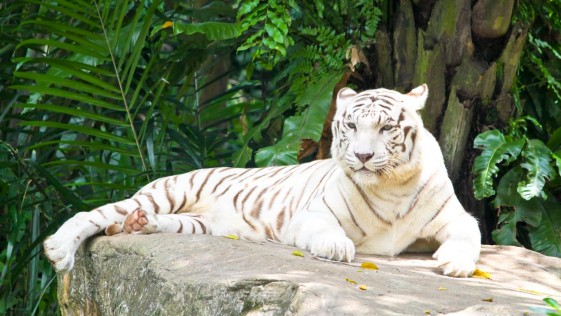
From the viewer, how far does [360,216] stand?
471 centimetres

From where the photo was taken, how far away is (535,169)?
5.60 meters

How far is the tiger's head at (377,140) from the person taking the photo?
4426 mm

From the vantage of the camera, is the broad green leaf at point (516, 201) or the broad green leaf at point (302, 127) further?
the broad green leaf at point (302, 127)

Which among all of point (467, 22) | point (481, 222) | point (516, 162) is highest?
point (467, 22)

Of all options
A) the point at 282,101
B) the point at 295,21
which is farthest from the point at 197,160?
the point at 295,21

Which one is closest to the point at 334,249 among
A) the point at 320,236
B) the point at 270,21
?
the point at 320,236

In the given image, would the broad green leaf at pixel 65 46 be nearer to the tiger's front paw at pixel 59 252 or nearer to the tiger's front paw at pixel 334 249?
the tiger's front paw at pixel 59 252

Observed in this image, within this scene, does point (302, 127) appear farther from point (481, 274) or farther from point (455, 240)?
point (481, 274)

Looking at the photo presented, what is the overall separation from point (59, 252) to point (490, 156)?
2.76 m

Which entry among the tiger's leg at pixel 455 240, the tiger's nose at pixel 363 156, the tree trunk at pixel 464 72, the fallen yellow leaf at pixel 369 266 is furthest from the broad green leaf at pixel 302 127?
the fallen yellow leaf at pixel 369 266

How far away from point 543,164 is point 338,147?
1726mm

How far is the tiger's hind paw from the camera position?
15.6ft

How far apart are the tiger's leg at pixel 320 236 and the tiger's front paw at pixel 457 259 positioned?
0.45 m

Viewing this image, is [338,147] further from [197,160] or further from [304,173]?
[197,160]
